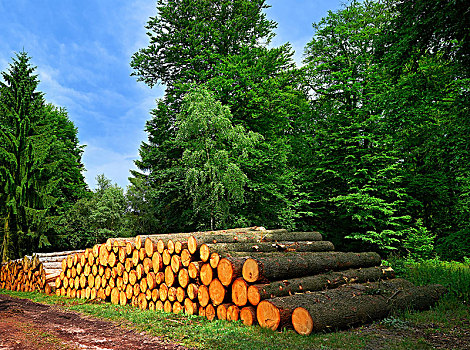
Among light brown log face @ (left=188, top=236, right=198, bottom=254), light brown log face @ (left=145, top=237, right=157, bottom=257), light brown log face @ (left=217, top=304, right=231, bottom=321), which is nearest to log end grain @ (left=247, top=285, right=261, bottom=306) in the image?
light brown log face @ (left=217, top=304, right=231, bottom=321)

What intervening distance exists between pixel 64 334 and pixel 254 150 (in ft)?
40.6

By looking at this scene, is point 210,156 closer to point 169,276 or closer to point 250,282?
point 169,276

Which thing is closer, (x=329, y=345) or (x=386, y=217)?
(x=329, y=345)

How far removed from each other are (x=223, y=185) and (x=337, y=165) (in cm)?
735

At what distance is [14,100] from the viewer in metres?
18.1

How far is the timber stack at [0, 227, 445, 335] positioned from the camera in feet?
19.0

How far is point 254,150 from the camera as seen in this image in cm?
1669

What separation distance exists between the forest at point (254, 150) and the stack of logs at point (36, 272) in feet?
12.1

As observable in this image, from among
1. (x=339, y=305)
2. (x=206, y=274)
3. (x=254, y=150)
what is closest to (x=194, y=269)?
(x=206, y=274)

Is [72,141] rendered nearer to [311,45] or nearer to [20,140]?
[20,140]

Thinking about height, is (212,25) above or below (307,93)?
above

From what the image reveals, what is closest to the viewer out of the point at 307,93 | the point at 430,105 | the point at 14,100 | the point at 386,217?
the point at 430,105

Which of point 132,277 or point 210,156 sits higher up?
point 210,156

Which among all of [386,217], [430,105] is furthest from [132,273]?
[386,217]
